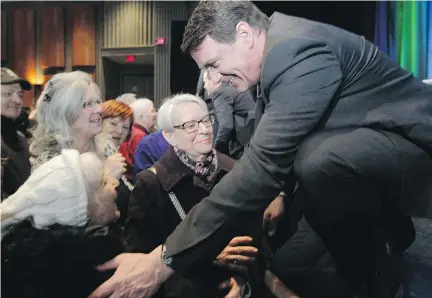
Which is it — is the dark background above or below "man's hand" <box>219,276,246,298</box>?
above

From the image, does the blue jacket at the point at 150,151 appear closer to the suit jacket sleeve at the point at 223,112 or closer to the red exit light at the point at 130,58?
the suit jacket sleeve at the point at 223,112

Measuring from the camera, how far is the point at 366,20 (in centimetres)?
482

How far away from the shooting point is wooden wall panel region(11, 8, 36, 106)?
24.8 ft

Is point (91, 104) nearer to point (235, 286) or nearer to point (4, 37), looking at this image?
point (235, 286)

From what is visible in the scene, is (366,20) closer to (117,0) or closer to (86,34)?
(117,0)

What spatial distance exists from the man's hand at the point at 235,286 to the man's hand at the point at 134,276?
39 centimetres

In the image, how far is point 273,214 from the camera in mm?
1510

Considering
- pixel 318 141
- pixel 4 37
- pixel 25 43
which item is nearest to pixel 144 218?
pixel 318 141

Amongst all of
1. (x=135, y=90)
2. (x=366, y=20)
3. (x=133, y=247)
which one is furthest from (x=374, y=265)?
(x=135, y=90)

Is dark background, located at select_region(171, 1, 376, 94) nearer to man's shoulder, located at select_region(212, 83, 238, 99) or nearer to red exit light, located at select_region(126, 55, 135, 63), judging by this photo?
man's shoulder, located at select_region(212, 83, 238, 99)

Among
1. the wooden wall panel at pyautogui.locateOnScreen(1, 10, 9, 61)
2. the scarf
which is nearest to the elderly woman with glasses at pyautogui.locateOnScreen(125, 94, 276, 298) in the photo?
the scarf

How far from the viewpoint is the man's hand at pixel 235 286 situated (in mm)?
1386

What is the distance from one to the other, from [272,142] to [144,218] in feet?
2.21

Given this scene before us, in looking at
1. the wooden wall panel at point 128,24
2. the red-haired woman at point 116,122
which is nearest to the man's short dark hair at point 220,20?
the red-haired woman at point 116,122
